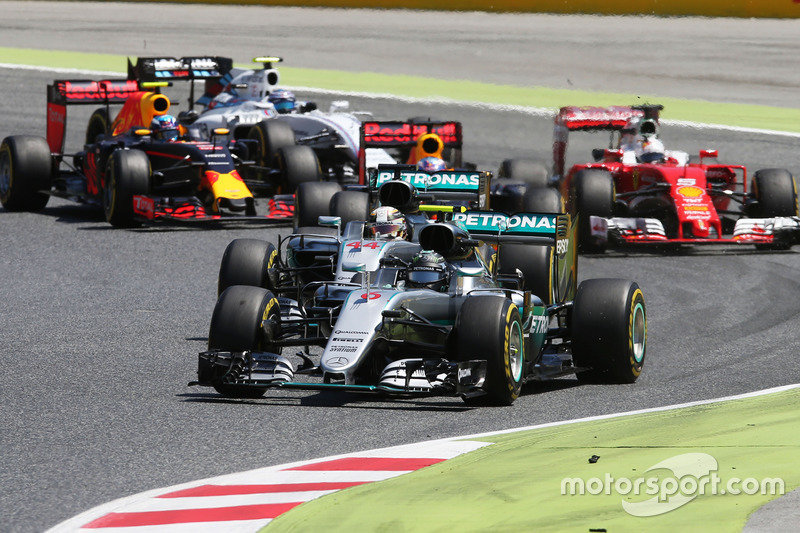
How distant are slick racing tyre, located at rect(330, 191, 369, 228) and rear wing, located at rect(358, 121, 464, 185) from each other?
3.47 m

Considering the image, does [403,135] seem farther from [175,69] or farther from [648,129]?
[175,69]

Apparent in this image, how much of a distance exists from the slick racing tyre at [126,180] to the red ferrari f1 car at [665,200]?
557 centimetres

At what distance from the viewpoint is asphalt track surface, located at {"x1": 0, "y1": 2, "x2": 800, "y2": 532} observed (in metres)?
8.61

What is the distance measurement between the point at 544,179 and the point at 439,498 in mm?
14248

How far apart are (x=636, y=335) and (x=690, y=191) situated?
7.62 m

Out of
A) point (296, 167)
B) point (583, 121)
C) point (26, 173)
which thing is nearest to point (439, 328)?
point (583, 121)

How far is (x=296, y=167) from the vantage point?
20.6 meters

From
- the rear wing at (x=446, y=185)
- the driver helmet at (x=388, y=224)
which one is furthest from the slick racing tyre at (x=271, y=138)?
the driver helmet at (x=388, y=224)

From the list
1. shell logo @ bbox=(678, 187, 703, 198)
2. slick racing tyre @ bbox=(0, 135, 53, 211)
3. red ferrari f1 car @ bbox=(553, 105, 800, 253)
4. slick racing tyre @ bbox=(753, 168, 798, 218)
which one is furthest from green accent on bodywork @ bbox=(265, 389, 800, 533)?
slick racing tyre @ bbox=(0, 135, 53, 211)

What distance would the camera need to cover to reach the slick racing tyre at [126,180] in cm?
1906

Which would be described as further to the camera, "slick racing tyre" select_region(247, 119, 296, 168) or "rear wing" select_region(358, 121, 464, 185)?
"slick racing tyre" select_region(247, 119, 296, 168)

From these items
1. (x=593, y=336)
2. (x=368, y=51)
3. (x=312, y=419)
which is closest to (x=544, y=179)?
(x=593, y=336)

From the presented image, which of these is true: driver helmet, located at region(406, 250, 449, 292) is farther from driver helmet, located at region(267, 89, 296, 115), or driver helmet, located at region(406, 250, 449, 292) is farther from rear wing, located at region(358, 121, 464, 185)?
driver helmet, located at region(267, 89, 296, 115)

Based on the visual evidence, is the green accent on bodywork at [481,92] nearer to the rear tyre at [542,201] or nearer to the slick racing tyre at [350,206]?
the rear tyre at [542,201]
